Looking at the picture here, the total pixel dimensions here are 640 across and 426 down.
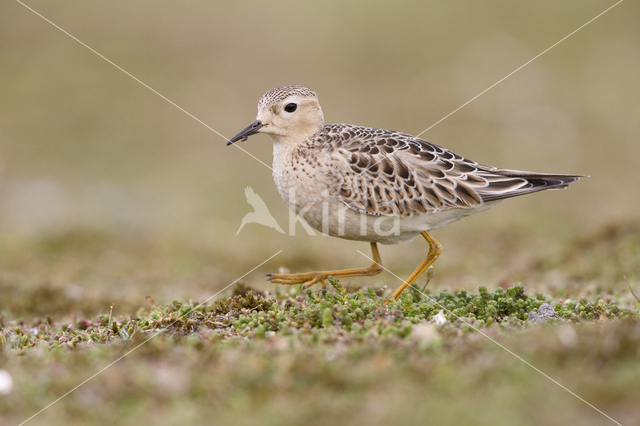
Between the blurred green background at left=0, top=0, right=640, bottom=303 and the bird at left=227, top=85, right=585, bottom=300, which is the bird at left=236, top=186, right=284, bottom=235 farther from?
the bird at left=227, top=85, right=585, bottom=300

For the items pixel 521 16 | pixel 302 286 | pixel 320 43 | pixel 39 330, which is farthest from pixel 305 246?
pixel 521 16

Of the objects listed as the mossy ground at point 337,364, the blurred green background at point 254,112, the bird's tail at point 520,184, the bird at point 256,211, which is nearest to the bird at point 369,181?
the bird's tail at point 520,184

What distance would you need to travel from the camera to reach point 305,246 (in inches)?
555

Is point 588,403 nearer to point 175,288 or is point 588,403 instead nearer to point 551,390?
point 551,390

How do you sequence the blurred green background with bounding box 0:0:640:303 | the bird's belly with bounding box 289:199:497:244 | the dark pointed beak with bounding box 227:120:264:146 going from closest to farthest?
the bird's belly with bounding box 289:199:497:244
the dark pointed beak with bounding box 227:120:264:146
the blurred green background with bounding box 0:0:640:303

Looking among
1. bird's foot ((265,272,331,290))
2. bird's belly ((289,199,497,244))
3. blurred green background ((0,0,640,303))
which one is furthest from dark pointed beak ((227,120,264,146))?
blurred green background ((0,0,640,303))

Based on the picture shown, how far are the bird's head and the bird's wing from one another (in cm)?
36

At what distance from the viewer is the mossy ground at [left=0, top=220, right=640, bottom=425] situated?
13.4ft

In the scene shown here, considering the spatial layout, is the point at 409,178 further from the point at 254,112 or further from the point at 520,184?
the point at 254,112

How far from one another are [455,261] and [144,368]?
340 inches

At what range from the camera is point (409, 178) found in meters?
7.59

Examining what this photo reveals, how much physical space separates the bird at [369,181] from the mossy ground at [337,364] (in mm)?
1006

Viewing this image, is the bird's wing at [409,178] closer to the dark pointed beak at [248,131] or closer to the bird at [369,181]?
the bird at [369,181]

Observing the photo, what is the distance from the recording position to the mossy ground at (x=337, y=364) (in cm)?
408
